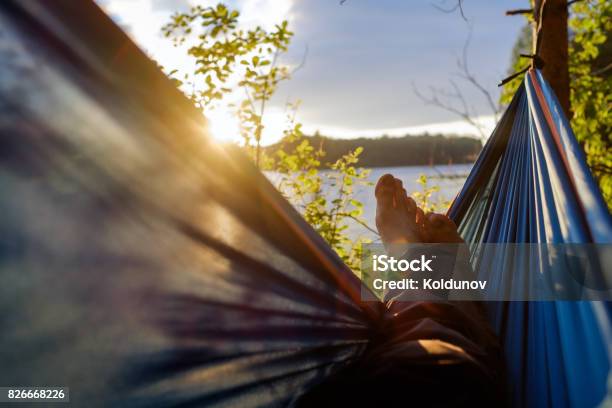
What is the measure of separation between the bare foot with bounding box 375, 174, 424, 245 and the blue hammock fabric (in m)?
0.16

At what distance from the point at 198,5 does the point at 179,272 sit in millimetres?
2019

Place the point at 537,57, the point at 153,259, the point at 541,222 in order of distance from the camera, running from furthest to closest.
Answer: the point at 537,57 → the point at 541,222 → the point at 153,259

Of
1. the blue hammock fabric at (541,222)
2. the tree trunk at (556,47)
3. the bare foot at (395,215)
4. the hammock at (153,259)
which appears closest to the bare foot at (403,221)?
the bare foot at (395,215)

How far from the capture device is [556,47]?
6.41 feet

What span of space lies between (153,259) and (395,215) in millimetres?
1267

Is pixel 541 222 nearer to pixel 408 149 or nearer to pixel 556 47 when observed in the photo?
pixel 556 47

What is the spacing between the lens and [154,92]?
721mm

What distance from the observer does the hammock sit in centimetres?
59

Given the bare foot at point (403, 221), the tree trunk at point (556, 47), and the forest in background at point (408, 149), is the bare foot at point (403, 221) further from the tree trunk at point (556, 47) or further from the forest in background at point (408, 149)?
the forest in background at point (408, 149)

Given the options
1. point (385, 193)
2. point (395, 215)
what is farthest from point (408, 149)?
point (395, 215)

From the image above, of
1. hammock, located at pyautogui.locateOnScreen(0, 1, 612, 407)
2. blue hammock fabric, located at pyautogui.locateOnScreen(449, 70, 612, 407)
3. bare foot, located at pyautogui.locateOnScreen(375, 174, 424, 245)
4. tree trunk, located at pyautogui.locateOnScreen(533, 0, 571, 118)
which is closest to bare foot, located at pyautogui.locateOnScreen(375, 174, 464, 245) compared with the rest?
bare foot, located at pyautogui.locateOnScreen(375, 174, 424, 245)

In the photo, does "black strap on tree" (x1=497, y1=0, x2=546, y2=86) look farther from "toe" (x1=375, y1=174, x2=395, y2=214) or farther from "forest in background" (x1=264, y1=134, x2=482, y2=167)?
→ "forest in background" (x1=264, y1=134, x2=482, y2=167)

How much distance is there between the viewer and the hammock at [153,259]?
1.95 ft

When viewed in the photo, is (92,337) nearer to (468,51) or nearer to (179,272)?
(179,272)
